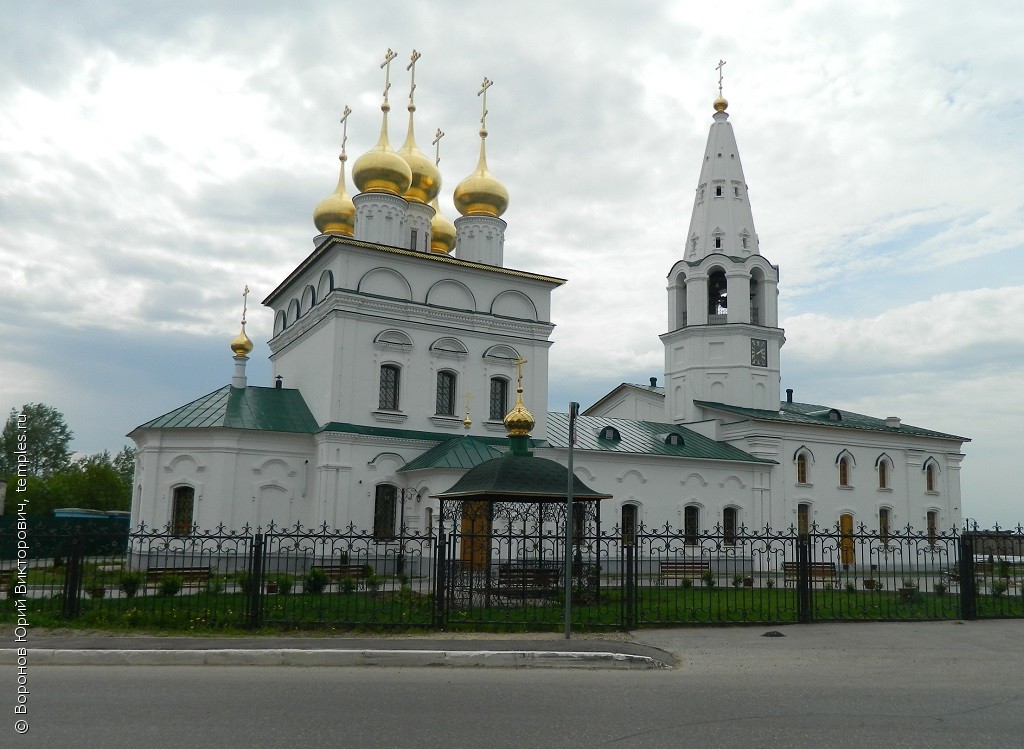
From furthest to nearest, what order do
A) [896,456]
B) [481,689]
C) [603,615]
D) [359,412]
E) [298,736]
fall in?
[896,456], [359,412], [603,615], [481,689], [298,736]

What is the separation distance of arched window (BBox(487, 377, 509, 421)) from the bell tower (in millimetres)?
9243

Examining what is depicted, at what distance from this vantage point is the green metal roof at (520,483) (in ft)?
48.8

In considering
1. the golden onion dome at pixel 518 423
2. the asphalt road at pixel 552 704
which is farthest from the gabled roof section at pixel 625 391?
the asphalt road at pixel 552 704

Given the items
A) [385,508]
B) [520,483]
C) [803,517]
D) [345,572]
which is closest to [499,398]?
[385,508]

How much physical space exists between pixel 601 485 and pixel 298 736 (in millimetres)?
19794

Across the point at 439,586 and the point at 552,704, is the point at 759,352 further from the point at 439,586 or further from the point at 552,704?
the point at 552,704

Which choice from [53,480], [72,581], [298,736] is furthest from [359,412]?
[53,480]

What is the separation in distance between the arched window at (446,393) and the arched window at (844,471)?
1493 centimetres

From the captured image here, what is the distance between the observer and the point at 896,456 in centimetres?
3102

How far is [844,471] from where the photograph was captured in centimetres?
3008

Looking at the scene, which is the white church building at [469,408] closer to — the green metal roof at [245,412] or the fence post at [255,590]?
the green metal roof at [245,412]

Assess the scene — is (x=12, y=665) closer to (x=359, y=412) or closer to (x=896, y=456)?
(x=359, y=412)

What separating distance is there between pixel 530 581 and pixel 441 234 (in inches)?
650

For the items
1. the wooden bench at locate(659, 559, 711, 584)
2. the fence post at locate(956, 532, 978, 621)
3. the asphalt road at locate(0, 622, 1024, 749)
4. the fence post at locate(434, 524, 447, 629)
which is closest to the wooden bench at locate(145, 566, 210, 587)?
the fence post at locate(434, 524, 447, 629)
